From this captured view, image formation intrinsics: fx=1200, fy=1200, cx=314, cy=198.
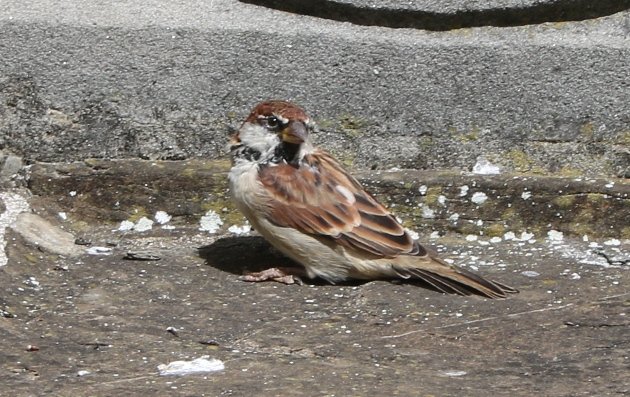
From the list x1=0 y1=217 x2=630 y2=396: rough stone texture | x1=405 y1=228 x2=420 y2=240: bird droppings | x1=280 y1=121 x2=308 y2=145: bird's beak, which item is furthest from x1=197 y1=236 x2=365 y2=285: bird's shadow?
x1=280 y1=121 x2=308 y2=145: bird's beak

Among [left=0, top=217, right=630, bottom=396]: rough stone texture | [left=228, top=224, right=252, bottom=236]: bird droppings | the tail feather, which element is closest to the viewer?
[left=0, top=217, right=630, bottom=396]: rough stone texture

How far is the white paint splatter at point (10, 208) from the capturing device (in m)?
3.33

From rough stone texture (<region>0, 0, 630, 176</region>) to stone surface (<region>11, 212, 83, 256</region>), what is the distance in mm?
273

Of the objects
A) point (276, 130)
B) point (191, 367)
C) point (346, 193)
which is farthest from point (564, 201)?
point (191, 367)

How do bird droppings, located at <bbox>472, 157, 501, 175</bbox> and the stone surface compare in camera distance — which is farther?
bird droppings, located at <bbox>472, 157, 501, 175</bbox>

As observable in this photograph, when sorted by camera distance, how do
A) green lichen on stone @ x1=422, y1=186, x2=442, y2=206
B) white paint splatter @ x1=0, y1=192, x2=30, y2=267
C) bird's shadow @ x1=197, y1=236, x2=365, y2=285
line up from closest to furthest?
white paint splatter @ x1=0, y1=192, x2=30, y2=267 < bird's shadow @ x1=197, y1=236, x2=365, y2=285 < green lichen on stone @ x1=422, y1=186, x2=442, y2=206

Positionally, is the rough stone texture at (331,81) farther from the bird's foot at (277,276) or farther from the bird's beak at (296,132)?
the bird's foot at (277,276)

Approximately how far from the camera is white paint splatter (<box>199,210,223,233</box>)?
3.63 m

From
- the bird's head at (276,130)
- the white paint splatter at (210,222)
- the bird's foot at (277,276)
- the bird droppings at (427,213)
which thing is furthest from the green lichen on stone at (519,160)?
the white paint splatter at (210,222)

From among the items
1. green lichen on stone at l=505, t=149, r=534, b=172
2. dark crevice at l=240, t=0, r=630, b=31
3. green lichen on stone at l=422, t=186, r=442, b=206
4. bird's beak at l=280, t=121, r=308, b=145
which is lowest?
green lichen on stone at l=422, t=186, r=442, b=206

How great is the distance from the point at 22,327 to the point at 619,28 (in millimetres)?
1861

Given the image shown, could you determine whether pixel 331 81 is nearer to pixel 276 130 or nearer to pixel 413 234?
pixel 276 130

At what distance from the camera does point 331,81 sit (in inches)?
139

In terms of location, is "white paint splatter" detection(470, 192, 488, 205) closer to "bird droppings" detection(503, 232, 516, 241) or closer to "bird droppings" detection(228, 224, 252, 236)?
"bird droppings" detection(503, 232, 516, 241)
